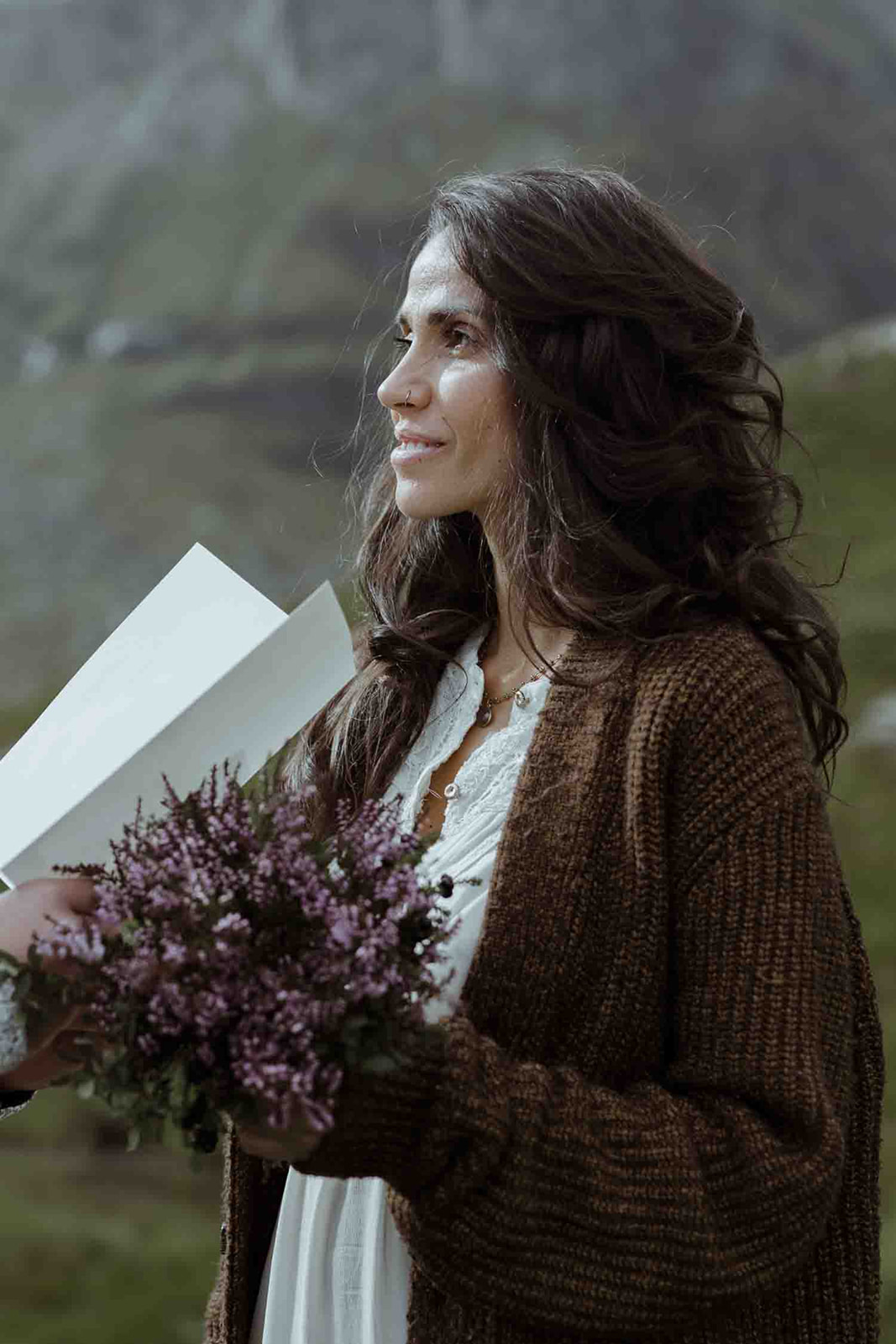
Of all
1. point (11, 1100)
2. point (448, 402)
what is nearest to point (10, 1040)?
point (11, 1100)

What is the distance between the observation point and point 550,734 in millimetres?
1502

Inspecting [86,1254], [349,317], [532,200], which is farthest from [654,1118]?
[349,317]

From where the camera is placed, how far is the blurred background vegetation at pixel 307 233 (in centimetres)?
371

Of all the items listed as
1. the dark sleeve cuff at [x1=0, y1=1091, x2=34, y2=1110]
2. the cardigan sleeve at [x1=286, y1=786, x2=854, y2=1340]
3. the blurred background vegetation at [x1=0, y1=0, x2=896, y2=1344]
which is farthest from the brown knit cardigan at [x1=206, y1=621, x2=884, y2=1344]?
the blurred background vegetation at [x1=0, y1=0, x2=896, y2=1344]

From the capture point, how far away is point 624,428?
163 cm

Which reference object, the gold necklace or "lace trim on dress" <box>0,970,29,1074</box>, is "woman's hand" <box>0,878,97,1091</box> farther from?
the gold necklace

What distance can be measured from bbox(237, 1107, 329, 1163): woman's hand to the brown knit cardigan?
0.14 ft

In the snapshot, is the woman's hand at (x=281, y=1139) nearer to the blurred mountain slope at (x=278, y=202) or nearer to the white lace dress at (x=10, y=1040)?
the white lace dress at (x=10, y=1040)

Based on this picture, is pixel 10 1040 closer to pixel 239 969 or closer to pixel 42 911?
pixel 42 911

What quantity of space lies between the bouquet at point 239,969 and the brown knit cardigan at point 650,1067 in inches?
4.3

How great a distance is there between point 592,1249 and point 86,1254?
7.81ft

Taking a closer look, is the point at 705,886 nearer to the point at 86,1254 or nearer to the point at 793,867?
the point at 793,867

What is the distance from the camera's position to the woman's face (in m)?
1.64

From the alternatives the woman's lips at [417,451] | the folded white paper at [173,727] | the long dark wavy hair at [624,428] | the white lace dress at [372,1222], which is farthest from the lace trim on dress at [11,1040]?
the woman's lips at [417,451]
